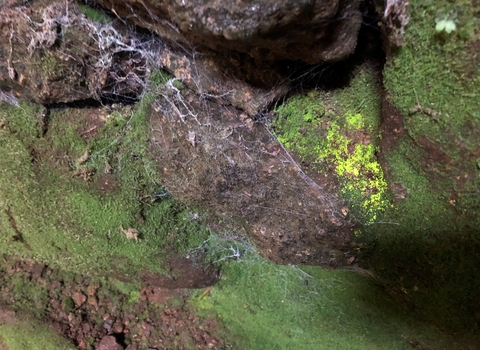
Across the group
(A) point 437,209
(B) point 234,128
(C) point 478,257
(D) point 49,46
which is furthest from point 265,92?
(C) point 478,257

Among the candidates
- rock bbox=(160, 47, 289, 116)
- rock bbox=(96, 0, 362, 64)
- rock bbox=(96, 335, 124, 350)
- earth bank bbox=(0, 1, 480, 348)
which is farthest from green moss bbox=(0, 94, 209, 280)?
rock bbox=(96, 0, 362, 64)

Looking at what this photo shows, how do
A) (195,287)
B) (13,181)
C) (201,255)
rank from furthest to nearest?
(195,287) → (201,255) → (13,181)

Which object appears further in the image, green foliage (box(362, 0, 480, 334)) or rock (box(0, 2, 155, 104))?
rock (box(0, 2, 155, 104))

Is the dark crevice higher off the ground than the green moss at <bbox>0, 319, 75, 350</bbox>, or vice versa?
the dark crevice

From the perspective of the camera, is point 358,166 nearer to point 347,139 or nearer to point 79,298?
point 347,139

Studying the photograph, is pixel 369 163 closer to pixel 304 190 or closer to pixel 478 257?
pixel 304 190

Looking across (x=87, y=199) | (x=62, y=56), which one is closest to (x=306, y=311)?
(x=87, y=199)

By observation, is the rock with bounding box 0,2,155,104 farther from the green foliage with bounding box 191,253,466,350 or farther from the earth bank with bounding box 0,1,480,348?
the green foliage with bounding box 191,253,466,350
